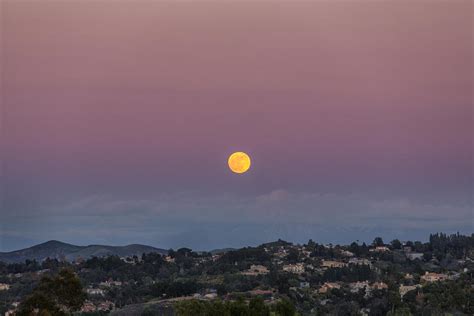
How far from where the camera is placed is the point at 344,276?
112125 mm

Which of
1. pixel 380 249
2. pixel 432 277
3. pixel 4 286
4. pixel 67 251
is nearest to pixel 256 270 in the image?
pixel 432 277

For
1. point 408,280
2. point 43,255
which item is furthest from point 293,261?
point 43,255

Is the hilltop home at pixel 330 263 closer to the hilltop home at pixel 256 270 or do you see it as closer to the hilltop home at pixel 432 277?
the hilltop home at pixel 256 270

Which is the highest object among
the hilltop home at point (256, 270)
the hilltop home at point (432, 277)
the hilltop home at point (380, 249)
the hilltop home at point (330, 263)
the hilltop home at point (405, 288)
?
the hilltop home at point (380, 249)

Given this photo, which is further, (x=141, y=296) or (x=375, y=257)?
(x=375, y=257)

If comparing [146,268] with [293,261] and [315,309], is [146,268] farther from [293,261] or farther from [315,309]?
[315,309]

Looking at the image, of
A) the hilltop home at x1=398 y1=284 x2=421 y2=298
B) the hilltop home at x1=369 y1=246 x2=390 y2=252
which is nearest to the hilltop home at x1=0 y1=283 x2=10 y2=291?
the hilltop home at x1=398 y1=284 x2=421 y2=298

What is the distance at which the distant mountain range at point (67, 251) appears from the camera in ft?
606

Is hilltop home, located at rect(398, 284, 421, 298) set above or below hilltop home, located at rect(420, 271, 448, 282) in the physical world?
below

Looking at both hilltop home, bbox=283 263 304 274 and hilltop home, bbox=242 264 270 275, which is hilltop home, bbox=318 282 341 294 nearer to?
hilltop home, bbox=242 264 270 275

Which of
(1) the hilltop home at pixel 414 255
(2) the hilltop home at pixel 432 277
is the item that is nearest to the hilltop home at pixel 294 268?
(2) the hilltop home at pixel 432 277

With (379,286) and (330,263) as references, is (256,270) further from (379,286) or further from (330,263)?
(379,286)

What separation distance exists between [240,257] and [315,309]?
164ft

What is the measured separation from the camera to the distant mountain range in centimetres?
18462
